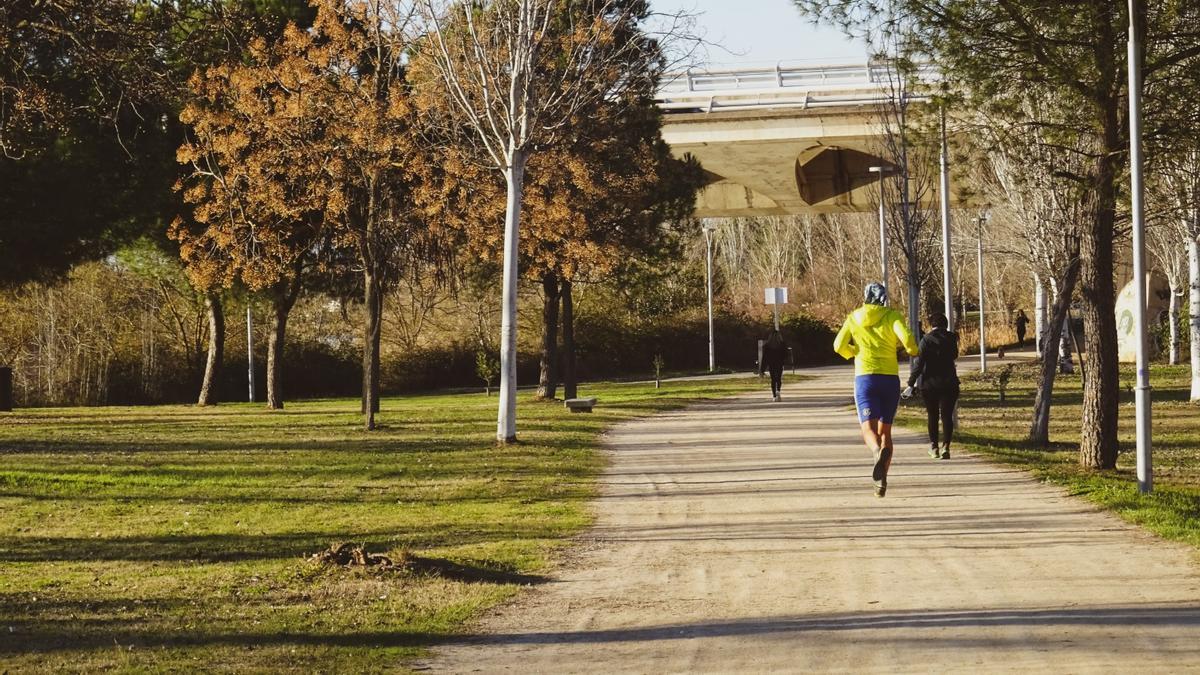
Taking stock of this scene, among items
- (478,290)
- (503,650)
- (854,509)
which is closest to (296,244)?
(478,290)

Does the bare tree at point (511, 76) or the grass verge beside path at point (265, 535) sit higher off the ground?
the bare tree at point (511, 76)

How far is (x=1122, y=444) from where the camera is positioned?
23.2 m

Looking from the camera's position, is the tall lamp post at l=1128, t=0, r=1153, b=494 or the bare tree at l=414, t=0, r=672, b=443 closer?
the tall lamp post at l=1128, t=0, r=1153, b=494

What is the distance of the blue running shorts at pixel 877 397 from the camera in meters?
13.9

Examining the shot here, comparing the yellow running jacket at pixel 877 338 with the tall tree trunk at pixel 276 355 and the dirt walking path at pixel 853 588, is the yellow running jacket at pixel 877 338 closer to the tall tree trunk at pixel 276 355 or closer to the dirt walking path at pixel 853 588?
the dirt walking path at pixel 853 588

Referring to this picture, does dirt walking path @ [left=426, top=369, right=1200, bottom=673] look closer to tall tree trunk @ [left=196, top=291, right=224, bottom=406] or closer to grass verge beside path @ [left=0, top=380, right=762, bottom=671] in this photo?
grass verge beside path @ [left=0, top=380, right=762, bottom=671]

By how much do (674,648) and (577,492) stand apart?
8653mm

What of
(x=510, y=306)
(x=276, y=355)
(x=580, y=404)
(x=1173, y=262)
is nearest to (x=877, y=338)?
(x=510, y=306)

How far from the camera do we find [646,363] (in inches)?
2357

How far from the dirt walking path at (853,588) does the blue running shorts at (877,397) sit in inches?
34.4

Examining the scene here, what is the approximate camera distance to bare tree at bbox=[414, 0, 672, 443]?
74.2 ft

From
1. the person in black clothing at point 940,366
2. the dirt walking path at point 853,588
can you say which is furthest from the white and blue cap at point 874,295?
the person in black clothing at point 940,366

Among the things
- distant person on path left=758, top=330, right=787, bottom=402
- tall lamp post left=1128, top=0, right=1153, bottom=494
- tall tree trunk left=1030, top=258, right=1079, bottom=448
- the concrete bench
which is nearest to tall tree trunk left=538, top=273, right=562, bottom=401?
the concrete bench

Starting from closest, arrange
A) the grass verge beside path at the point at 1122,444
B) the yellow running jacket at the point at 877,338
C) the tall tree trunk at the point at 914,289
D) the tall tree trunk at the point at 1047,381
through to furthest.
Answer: the grass verge beside path at the point at 1122,444 → the yellow running jacket at the point at 877,338 → the tall tree trunk at the point at 1047,381 → the tall tree trunk at the point at 914,289
